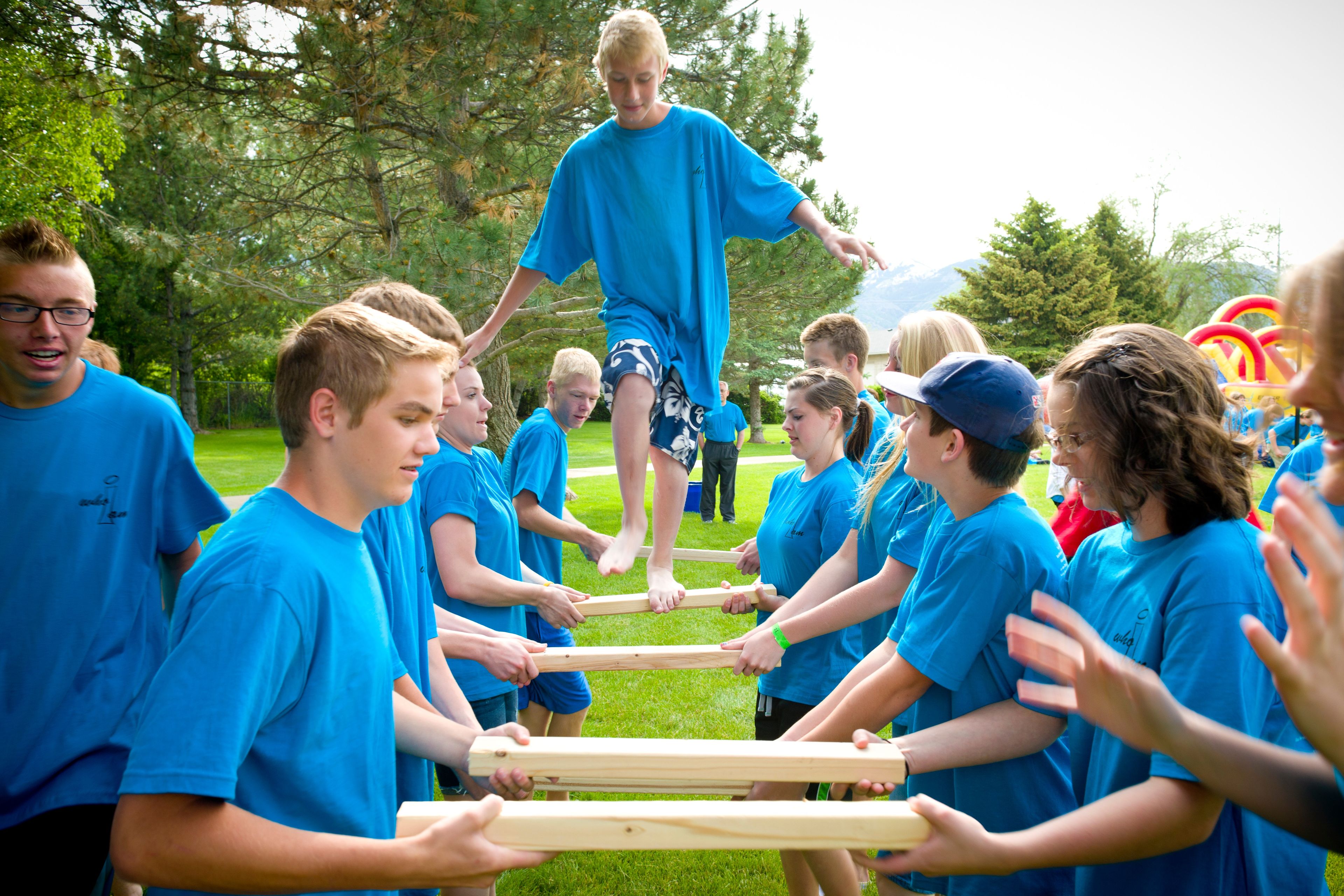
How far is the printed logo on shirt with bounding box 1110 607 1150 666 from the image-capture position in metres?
1.85

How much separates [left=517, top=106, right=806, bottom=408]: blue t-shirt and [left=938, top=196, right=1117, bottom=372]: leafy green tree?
34.4 meters

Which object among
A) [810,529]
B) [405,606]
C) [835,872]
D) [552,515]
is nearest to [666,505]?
[810,529]

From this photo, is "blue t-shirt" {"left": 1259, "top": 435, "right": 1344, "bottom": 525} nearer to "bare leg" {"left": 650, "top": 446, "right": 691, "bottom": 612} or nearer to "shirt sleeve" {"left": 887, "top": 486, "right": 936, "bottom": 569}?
"shirt sleeve" {"left": 887, "top": 486, "right": 936, "bottom": 569}

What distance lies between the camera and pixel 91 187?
22.0 m

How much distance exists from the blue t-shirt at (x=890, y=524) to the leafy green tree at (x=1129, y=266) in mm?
40128

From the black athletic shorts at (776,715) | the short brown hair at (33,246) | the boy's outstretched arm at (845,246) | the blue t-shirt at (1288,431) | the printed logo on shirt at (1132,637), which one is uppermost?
the boy's outstretched arm at (845,246)

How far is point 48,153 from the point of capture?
63.0 feet

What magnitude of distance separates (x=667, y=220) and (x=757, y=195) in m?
0.42

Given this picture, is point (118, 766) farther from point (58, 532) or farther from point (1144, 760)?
point (1144, 760)

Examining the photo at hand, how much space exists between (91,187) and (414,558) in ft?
83.4

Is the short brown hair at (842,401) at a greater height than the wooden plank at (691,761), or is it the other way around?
the short brown hair at (842,401)

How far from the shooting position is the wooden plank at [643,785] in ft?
6.03

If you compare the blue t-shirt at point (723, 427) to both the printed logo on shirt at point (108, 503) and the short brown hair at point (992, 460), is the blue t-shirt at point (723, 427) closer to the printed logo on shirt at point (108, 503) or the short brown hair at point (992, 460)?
the printed logo on shirt at point (108, 503)

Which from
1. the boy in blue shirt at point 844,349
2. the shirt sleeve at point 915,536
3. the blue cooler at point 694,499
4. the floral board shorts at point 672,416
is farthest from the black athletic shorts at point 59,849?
the blue cooler at point 694,499
